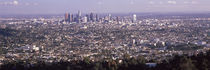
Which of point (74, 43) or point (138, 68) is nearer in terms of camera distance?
point (138, 68)

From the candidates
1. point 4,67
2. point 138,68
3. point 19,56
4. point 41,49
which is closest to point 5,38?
point 41,49

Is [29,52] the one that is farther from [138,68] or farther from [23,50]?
[138,68]

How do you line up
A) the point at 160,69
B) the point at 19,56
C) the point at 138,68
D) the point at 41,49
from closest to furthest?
the point at 160,69 < the point at 138,68 < the point at 19,56 < the point at 41,49

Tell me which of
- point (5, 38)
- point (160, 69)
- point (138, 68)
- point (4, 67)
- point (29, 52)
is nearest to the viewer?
point (160, 69)

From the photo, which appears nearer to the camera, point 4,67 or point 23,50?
point 4,67

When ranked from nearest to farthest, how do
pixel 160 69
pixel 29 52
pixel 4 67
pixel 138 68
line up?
pixel 160 69 → pixel 138 68 → pixel 4 67 → pixel 29 52

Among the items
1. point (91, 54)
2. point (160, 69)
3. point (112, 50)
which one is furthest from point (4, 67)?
point (112, 50)

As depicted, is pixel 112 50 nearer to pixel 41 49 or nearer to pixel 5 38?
pixel 41 49

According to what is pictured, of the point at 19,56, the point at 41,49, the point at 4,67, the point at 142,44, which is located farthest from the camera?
the point at 142,44
